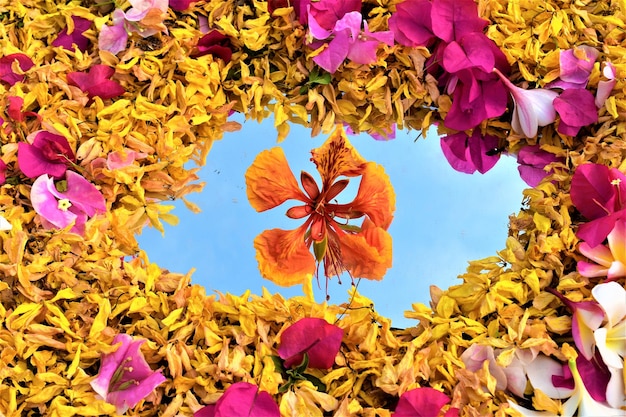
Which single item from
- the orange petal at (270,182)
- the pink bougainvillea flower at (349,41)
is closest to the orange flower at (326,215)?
the orange petal at (270,182)

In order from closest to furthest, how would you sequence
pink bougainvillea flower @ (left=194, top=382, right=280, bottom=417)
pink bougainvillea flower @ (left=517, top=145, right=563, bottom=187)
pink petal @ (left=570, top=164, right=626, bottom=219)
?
pink bougainvillea flower @ (left=194, top=382, right=280, bottom=417), pink petal @ (left=570, top=164, right=626, bottom=219), pink bougainvillea flower @ (left=517, top=145, right=563, bottom=187)

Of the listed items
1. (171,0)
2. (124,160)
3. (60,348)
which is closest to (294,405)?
(60,348)

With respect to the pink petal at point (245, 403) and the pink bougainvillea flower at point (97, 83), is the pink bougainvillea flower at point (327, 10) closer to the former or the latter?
the pink bougainvillea flower at point (97, 83)

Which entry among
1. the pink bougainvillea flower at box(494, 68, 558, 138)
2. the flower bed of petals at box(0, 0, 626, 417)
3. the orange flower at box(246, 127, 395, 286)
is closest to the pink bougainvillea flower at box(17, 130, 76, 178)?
the flower bed of petals at box(0, 0, 626, 417)

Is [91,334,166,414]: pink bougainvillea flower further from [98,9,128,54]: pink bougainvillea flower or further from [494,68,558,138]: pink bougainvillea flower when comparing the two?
[494,68,558,138]: pink bougainvillea flower

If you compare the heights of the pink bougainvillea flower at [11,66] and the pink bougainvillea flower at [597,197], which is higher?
the pink bougainvillea flower at [11,66]

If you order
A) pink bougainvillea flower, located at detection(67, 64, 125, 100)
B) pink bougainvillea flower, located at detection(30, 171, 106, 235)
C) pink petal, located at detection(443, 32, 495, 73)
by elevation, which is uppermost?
pink petal, located at detection(443, 32, 495, 73)

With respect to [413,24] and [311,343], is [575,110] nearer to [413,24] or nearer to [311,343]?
[413,24]
